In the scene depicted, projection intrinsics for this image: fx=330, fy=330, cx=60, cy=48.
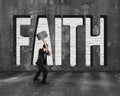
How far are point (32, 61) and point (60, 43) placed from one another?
1.96 meters

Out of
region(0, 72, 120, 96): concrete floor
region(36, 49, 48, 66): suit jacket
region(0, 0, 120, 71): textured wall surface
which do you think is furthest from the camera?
region(0, 0, 120, 71): textured wall surface

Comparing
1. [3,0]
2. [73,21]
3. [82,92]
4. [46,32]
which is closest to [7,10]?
[3,0]

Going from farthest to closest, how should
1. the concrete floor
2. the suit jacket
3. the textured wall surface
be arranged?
the textured wall surface → the suit jacket → the concrete floor

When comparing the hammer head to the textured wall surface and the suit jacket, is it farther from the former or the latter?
the suit jacket

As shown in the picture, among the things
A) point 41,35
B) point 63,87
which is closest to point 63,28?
point 41,35

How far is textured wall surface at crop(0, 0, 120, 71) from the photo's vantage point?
1927cm

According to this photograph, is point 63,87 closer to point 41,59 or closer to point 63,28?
point 41,59

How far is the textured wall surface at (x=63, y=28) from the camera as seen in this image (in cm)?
1927

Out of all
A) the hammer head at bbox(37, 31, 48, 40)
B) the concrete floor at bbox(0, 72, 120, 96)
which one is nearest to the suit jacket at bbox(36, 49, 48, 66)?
the concrete floor at bbox(0, 72, 120, 96)

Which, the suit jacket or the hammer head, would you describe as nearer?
the suit jacket

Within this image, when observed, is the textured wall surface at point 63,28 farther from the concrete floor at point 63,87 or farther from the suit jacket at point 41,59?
the suit jacket at point 41,59

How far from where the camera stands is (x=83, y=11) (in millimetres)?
19312

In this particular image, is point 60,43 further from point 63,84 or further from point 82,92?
point 82,92

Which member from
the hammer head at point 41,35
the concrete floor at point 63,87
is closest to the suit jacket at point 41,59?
the concrete floor at point 63,87
